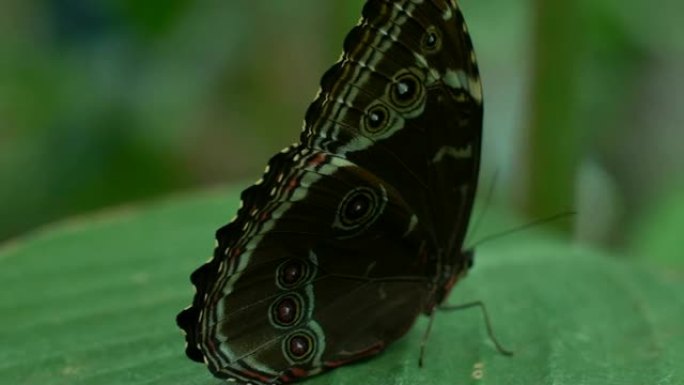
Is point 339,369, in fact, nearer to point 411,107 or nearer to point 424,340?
point 424,340

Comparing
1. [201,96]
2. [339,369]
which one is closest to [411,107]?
[339,369]

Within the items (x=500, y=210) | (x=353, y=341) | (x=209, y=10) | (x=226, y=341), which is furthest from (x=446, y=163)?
(x=209, y=10)

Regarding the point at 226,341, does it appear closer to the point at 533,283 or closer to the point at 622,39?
the point at 533,283

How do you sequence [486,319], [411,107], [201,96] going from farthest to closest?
[201,96] < [486,319] < [411,107]

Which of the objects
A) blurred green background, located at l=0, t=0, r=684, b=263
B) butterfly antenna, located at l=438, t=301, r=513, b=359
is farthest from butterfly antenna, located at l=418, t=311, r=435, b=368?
blurred green background, located at l=0, t=0, r=684, b=263

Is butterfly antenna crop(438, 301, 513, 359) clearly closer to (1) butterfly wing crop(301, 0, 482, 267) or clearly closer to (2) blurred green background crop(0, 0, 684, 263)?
(1) butterfly wing crop(301, 0, 482, 267)
